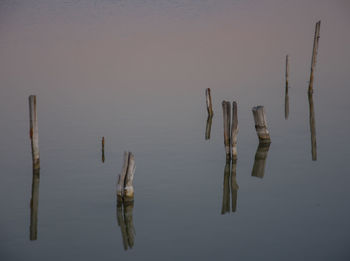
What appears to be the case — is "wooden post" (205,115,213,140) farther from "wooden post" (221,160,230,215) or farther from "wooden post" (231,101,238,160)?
"wooden post" (231,101,238,160)

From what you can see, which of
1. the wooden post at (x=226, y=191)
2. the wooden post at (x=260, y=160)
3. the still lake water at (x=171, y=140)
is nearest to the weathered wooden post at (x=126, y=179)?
the still lake water at (x=171, y=140)

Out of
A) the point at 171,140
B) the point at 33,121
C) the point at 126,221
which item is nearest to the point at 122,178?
the point at 126,221

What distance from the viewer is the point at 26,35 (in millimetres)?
51625

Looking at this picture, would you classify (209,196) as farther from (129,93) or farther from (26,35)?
(26,35)

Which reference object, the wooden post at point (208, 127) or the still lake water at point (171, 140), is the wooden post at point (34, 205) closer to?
Answer: the still lake water at point (171, 140)

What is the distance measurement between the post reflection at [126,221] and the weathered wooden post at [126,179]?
0.20 metres

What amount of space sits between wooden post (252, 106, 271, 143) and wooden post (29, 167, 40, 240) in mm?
8436

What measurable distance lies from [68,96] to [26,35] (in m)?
19.9

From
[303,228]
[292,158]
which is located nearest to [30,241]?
[303,228]

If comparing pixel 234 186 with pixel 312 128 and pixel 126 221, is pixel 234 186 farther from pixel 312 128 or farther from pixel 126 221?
pixel 312 128

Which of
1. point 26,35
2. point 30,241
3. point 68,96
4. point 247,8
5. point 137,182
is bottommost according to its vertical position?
point 30,241

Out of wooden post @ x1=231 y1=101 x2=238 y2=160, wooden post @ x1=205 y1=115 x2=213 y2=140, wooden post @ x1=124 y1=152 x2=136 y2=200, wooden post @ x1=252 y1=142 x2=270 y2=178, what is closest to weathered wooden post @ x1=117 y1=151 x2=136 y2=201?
wooden post @ x1=124 y1=152 x2=136 y2=200

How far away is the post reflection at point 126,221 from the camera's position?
16.4 metres

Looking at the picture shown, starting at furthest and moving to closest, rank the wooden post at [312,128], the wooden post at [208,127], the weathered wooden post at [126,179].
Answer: the wooden post at [208,127], the wooden post at [312,128], the weathered wooden post at [126,179]
